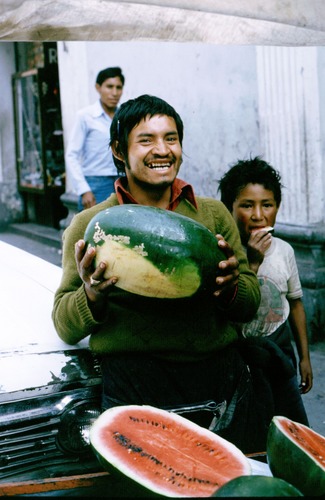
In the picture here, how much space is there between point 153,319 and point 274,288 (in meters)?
0.84

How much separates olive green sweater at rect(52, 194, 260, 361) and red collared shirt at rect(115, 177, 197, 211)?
152 mm

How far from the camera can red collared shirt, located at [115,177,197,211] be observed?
Result: 8.02 feet

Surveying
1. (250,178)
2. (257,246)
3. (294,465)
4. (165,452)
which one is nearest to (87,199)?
(250,178)

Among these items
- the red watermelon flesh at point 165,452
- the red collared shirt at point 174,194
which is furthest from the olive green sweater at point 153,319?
the red watermelon flesh at point 165,452

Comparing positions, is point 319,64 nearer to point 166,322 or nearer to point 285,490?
point 166,322

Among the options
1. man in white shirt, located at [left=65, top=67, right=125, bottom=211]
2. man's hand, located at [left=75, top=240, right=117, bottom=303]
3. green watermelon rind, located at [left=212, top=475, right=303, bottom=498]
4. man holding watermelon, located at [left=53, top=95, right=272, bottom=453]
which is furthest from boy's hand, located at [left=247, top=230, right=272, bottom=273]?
man in white shirt, located at [left=65, top=67, right=125, bottom=211]

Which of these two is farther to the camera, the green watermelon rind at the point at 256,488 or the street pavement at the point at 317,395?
the street pavement at the point at 317,395

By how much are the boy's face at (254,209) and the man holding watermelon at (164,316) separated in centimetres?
53

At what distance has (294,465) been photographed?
1.59 m

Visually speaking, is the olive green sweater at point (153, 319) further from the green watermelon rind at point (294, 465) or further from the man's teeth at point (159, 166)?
the green watermelon rind at point (294, 465)

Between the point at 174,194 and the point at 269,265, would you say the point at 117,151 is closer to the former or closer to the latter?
the point at 174,194

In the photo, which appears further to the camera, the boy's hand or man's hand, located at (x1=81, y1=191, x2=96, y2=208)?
man's hand, located at (x1=81, y1=191, x2=96, y2=208)

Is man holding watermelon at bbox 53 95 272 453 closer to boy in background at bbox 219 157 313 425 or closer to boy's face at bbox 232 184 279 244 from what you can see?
boy in background at bbox 219 157 313 425

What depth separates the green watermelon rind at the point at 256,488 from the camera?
1.34m
